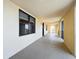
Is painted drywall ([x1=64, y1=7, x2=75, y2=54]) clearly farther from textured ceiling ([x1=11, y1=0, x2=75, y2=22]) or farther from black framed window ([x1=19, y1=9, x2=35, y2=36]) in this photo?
black framed window ([x1=19, y1=9, x2=35, y2=36])

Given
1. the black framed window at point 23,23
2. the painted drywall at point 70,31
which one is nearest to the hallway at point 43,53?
the painted drywall at point 70,31

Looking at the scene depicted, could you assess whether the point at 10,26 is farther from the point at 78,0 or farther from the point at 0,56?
the point at 78,0

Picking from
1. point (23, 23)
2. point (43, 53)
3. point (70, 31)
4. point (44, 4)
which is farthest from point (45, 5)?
point (43, 53)

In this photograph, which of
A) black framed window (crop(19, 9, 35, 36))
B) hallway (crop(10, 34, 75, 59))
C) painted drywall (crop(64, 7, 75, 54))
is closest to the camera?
hallway (crop(10, 34, 75, 59))

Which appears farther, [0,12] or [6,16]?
[6,16]

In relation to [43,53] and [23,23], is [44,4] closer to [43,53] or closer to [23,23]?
[23,23]

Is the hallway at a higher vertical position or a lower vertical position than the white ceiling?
lower

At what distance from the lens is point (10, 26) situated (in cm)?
397

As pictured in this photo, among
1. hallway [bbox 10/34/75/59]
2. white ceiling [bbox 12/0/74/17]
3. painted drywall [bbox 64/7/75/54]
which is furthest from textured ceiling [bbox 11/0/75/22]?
hallway [bbox 10/34/75/59]

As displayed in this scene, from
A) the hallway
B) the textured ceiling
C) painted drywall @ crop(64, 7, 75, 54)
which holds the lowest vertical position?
the hallway

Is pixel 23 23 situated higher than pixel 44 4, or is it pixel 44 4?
pixel 44 4

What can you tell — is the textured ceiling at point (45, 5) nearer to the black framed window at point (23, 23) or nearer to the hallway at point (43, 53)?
the black framed window at point (23, 23)

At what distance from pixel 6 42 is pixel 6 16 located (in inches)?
40.5

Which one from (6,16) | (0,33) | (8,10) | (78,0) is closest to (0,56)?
(0,33)
